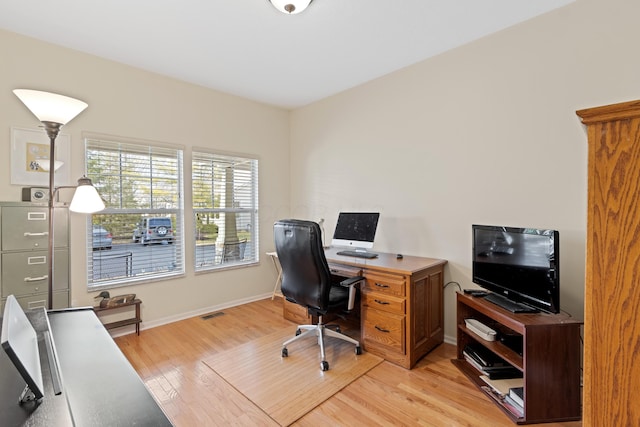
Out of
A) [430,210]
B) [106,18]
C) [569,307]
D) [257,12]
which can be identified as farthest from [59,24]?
[569,307]

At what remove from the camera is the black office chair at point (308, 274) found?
2.28 m

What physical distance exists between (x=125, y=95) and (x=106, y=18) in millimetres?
844

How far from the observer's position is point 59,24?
91.9 inches

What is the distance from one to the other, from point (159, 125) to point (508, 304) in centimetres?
363

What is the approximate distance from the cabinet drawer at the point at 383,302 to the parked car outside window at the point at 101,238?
2567 millimetres

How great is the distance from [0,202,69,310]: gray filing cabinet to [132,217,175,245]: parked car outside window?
0.65 meters

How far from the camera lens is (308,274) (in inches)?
92.9

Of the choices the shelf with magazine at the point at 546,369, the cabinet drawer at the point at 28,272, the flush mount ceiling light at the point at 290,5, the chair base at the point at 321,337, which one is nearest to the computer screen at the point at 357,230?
the chair base at the point at 321,337

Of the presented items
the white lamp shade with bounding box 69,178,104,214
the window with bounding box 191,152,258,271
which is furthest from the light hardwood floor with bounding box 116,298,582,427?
the white lamp shade with bounding box 69,178,104,214

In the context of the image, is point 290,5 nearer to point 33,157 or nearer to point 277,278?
point 33,157

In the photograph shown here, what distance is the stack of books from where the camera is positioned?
2010 millimetres

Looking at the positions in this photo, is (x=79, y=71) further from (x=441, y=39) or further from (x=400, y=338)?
(x=400, y=338)

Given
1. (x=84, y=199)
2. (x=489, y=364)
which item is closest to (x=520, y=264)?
(x=489, y=364)

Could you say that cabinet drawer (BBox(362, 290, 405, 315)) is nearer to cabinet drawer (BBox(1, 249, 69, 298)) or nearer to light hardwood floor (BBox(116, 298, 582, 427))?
light hardwood floor (BBox(116, 298, 582, 427))
